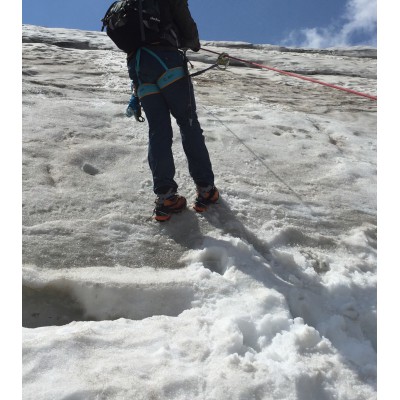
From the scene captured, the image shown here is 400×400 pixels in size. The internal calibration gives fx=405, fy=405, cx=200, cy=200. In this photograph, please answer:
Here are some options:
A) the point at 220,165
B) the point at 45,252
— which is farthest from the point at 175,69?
the point at 45,252

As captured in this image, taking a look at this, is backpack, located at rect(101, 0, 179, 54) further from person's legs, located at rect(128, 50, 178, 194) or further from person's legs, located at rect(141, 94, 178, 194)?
person's legs, located at rect(141, 94, 178, 194)

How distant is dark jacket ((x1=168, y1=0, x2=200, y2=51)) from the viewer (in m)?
3.20

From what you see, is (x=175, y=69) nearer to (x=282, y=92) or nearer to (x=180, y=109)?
(x=180, y=109)

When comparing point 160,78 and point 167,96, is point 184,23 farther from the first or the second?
point 167,96

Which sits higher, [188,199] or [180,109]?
[180,109]

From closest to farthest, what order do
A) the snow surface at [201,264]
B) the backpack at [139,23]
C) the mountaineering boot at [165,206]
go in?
the snow surface at [201,264], the backpack at [139,23], the mountaineering boot at [165,206]

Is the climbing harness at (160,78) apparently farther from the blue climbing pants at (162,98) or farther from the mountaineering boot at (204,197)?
the mountaineering boot at (204,197)

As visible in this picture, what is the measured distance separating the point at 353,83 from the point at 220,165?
6511 millimetres

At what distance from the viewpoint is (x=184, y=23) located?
130 inches

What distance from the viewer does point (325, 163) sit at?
15.4 feet

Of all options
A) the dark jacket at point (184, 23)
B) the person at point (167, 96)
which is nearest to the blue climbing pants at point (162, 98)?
the person at point (167, 96)

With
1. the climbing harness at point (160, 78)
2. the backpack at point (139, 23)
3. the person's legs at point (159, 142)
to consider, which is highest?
the backpack at point (139, 23)

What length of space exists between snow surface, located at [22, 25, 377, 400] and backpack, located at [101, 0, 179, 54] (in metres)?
1.30

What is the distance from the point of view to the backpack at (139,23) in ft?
10.2
